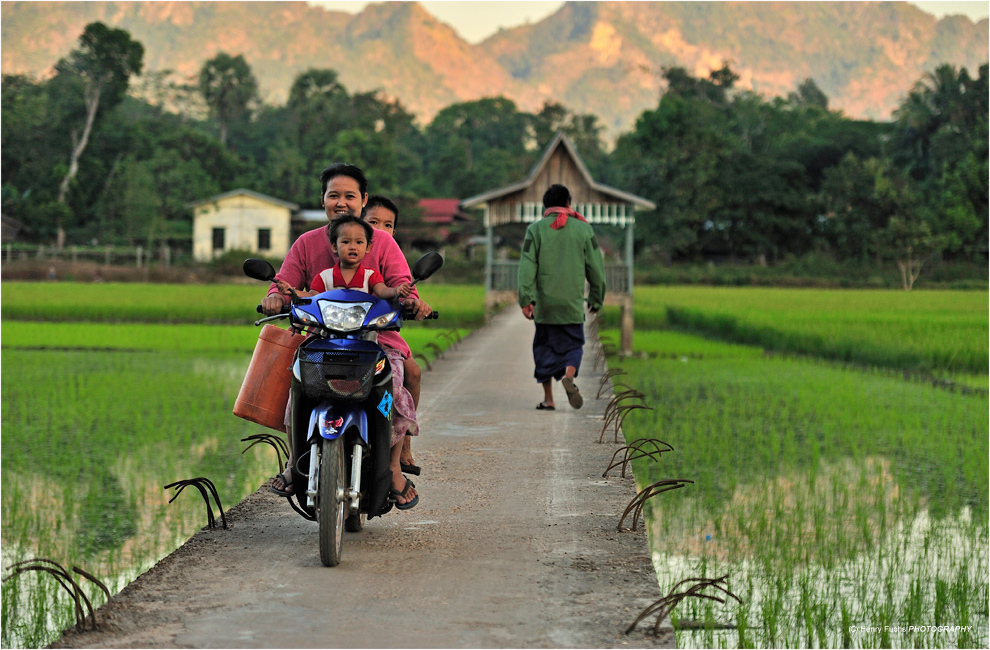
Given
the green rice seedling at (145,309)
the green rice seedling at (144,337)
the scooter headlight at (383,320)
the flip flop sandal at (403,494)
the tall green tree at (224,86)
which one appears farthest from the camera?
the tall green tree at (224,86)

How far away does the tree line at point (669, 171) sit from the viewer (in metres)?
39.3

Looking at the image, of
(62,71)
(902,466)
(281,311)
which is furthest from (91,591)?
(62,71)

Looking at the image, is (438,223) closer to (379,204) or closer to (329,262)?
(379,204)

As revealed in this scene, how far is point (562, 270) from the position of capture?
23.4 feet

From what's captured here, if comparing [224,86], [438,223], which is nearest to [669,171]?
[438,223]

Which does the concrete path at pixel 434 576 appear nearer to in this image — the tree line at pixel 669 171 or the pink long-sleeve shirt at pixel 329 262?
the pink long-sleeve shirt at pixel 329 262

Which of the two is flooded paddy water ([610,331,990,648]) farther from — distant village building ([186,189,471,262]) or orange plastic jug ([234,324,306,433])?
distant village building ([186,189,471,262])

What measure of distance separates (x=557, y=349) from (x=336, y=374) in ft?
12.8

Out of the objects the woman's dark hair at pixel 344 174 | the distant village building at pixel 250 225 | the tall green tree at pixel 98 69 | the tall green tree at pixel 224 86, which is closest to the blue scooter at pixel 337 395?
the woman's dark hair at pixel 344 174

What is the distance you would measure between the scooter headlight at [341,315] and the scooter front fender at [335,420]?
0.28 meters

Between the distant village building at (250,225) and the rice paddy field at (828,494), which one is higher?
the distant village building at (250,225)

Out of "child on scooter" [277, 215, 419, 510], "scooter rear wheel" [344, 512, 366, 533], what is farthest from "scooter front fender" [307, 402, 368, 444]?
"scooter rear wheel" [344, 512, 366, 533]

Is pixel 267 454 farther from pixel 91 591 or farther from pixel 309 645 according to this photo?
→ pixel 309 645

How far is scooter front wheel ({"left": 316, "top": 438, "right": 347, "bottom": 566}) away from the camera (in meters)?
3.44
